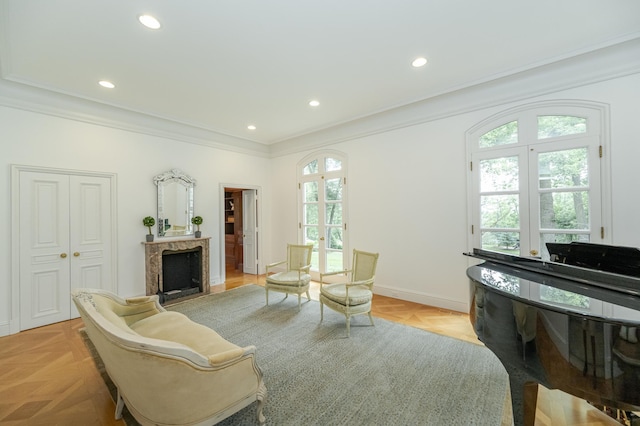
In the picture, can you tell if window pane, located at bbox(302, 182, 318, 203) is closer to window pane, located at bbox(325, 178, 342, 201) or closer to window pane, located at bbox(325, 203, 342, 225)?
window pane, located at bbox(325, 178, 342, 201)

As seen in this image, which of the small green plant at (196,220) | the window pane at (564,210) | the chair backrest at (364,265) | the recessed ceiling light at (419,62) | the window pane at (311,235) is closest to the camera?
the recessed ceiling light at (419,62)

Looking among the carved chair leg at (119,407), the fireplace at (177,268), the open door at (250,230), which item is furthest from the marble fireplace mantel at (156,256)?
the carved chair leg at (119,407)

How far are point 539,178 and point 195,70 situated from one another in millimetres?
4478

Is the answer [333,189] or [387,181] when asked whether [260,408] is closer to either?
[387,181]

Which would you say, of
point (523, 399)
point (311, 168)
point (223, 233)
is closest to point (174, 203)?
point (223, 233)

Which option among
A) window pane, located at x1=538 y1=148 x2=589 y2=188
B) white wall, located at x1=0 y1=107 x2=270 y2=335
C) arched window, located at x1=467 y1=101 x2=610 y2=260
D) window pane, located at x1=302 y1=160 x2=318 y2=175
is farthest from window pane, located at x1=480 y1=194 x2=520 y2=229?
white wall, located at x1=0 y1=107 x2=270 y2=335

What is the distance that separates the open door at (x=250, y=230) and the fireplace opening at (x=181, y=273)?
151 cm

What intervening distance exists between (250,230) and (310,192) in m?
1.88

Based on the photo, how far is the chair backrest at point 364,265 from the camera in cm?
360

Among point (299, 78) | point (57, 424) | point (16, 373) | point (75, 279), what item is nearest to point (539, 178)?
point (299, 78)

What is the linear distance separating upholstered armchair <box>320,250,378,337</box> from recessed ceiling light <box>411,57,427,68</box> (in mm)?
2417

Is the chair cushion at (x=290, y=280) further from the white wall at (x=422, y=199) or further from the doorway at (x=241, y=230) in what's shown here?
the doorway at (x=241, y=230)

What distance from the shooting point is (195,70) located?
3.12 m

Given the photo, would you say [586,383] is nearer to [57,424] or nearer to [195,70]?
[57,424]
